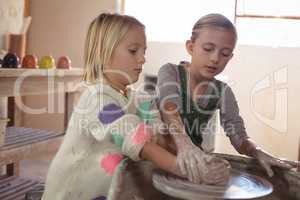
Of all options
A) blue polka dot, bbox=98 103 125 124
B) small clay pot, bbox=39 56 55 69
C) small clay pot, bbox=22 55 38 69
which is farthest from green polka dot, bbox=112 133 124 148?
small clay pot, bbox=39 56 55 69

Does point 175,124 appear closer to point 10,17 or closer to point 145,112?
point 145,112

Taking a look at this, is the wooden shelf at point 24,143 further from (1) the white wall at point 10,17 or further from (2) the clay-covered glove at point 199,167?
(2) the clay-covered glove at point 199,167

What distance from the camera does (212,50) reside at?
1091 mm

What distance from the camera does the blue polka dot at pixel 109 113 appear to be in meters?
0.85

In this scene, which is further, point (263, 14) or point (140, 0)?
point (140, 0)

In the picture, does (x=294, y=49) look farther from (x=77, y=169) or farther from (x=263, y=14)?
(x=77, y=169)

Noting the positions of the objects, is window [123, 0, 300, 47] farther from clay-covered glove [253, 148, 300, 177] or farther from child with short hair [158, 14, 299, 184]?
clay-covered glove [253, 148, 300, 177]

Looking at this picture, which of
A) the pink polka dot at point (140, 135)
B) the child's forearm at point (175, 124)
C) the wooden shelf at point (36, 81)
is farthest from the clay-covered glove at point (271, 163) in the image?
the wooden shelf at point (36, 81)

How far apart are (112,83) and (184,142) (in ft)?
0.78

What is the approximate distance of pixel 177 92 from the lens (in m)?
1.18

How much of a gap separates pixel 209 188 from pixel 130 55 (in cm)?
36

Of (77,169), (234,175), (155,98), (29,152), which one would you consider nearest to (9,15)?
(29,152)

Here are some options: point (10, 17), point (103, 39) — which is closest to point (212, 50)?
point (103, 39)

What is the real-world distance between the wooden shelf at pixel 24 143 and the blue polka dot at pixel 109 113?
1.08 m
